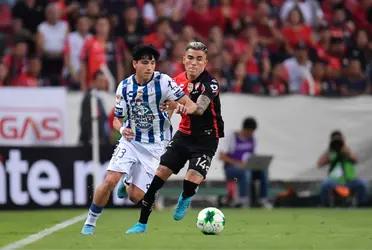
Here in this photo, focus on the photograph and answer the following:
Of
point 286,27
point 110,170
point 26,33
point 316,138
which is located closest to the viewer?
point 110,170

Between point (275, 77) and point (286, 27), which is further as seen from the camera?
point (286, 27)

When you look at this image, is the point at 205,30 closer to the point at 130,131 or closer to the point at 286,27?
the point at 286,27

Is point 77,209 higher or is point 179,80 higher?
point 179,80

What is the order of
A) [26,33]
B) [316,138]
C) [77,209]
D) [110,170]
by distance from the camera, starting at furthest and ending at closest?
1. [26,33]
2. [316,138]
3. [77,209]
4. [110,170]

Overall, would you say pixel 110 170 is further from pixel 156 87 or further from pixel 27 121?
pixel 27 121

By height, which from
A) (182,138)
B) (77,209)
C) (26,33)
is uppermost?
(26,33)

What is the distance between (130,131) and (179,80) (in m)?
0.90

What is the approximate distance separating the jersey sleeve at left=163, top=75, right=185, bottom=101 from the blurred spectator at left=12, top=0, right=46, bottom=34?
915 cm

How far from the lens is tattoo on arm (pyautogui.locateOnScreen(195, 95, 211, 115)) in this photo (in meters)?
12.2

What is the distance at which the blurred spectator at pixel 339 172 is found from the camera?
62.9 ft

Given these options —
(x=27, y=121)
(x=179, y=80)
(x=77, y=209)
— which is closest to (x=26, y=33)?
(x=27, y=121)

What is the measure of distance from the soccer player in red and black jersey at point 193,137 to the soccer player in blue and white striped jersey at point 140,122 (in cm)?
18

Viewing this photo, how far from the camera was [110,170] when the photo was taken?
12.3 meters

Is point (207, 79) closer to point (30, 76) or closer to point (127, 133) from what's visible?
point (127, 133)
